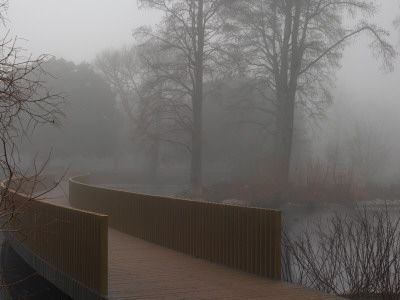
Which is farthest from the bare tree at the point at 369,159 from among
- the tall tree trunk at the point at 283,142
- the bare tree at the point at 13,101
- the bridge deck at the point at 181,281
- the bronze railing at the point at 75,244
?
the bare tree at the point at 13,101

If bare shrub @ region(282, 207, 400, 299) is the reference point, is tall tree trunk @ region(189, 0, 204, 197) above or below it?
above

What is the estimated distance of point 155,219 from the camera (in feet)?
41.5

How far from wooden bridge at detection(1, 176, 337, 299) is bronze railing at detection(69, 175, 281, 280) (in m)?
0.02

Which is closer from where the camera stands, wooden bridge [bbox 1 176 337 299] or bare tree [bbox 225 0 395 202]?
wooden bridge [bbox 1 176 337 299]

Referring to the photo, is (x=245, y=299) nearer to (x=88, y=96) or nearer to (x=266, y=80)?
(x=266, y=80)

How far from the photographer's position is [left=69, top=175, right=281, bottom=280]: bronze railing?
9188 mm

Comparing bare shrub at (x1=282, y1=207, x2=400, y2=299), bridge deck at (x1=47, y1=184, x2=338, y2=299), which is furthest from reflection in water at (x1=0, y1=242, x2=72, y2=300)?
bare shrub at (x1=282, y1=207, x2=400, y2=299)

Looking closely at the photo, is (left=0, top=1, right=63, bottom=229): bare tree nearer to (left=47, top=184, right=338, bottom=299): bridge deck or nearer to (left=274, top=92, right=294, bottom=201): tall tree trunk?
(left=47, top=184, right=338, bottom=299): bridge deck

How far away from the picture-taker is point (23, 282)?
12539mm

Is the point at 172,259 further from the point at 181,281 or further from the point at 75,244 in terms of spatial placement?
the point at 75,244

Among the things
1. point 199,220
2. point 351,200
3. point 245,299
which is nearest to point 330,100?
point 351,200

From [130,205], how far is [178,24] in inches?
894

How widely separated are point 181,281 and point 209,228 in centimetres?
213

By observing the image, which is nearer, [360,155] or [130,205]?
[130,205]
